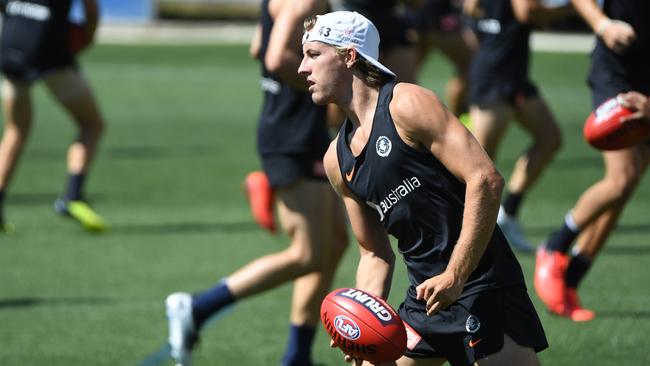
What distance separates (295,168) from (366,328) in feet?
7.39

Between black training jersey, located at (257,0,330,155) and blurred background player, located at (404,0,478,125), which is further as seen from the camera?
blurred background player, located at (404,0,478,125)

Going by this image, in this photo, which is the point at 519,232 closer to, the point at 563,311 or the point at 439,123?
the point at 563,311

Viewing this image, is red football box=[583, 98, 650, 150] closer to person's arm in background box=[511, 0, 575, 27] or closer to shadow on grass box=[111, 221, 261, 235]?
person's arm in background box=[511, 0, 575, 27]

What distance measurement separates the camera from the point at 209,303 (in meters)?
6.53

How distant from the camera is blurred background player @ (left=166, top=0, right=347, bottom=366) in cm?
644

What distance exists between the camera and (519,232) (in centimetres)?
966

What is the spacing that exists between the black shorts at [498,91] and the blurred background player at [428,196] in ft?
16.2

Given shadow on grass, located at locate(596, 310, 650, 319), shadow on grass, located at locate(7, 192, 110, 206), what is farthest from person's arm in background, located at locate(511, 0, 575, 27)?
shadow on grass, located at locate(7, 192, 110, 206)

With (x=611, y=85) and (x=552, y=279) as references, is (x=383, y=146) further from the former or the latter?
(x=552, y=279)

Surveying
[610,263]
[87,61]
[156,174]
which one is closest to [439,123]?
[610,263]

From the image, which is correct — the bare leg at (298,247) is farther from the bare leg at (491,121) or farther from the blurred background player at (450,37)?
the blurred background player at (450,37)

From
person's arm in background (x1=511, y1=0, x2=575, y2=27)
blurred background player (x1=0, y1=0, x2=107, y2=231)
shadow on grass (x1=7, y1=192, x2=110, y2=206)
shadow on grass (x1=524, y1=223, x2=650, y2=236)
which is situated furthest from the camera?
shadow on grass (x1=7, y1=192, x2=110, y2=206)

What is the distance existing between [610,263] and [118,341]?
147 inches

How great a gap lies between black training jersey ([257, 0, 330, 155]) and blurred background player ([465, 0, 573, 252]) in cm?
311
